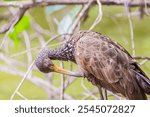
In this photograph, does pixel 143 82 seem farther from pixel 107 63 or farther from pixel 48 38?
pixel 48 38

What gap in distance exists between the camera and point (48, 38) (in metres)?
2.05

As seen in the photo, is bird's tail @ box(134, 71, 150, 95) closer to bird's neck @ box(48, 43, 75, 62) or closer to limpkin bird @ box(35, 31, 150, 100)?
limpkin bird @ box(35, 31, 150, 100)

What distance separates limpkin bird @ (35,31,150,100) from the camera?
0.88 m

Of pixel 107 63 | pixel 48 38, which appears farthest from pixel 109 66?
pixel 48 38

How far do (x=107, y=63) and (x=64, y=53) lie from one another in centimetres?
9

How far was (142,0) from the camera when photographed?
151 cm

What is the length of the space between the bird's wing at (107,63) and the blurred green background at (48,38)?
490 mm

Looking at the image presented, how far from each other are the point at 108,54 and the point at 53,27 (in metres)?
1.26

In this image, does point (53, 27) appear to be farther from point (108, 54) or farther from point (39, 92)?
point (108, 54)

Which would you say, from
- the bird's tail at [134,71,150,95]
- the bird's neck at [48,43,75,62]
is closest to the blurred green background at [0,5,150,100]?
the bird's neck at [48,43,75,62]

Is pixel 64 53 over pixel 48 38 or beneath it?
over

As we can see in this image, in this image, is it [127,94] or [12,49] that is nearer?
[127,94]

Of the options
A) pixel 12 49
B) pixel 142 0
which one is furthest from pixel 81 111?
pixel 12 49

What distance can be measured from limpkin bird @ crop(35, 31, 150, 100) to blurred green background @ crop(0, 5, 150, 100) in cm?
46
